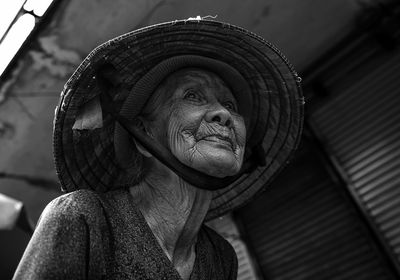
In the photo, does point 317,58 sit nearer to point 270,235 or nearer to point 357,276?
point 270,235

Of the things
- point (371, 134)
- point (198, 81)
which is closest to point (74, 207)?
point (198, 81)

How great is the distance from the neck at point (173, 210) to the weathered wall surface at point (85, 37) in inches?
95.8

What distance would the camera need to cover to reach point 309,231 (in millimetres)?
4645

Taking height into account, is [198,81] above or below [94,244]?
above

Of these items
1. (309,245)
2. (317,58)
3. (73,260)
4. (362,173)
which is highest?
(317,58)

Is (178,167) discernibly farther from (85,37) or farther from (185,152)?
(85,37)

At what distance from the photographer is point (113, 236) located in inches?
56.9

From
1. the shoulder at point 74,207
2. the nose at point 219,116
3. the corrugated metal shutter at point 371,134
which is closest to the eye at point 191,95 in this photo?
the nose at point 219,116

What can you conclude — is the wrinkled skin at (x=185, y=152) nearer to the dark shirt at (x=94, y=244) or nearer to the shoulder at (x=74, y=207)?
the dark shirt at (x=94, y=244)

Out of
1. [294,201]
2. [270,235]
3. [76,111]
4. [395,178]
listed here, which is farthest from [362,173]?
[76,111]

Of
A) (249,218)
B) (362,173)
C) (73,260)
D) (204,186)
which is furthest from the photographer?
(249,218)

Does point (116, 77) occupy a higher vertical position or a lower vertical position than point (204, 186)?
higher

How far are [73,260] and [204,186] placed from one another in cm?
59

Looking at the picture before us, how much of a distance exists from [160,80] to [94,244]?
864 mm
